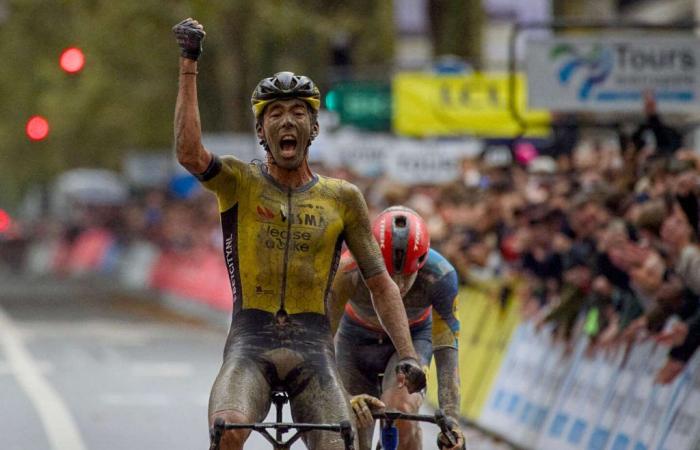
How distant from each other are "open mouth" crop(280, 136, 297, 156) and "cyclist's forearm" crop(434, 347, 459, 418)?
1.71m

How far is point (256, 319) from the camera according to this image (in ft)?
28.9

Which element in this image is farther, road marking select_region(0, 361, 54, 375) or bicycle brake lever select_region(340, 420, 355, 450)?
road marking select_region(0, 361, 54, 375)

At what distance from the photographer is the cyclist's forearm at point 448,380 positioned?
392 inches

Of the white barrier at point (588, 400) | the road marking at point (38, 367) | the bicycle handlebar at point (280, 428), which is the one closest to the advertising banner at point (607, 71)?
the white barrier at point (588, 400)

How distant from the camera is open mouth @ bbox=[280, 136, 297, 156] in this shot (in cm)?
872

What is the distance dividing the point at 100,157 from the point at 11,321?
40901 millimetres

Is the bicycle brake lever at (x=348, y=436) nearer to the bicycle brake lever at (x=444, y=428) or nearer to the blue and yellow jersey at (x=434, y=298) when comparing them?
the bicycle brake lever at (x=444, y=428)

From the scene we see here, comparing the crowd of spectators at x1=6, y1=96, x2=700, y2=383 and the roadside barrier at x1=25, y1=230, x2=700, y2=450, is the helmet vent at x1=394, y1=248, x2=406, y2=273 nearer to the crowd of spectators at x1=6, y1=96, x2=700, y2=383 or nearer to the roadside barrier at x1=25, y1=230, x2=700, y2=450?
the crowd of spectators at x1=6, y1=96, x2=700, y2=383

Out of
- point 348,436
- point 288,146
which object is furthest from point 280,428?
point 288,146

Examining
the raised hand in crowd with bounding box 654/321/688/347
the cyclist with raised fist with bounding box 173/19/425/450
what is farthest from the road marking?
the cyclist with raised fist with bounding box 173/19/425/450

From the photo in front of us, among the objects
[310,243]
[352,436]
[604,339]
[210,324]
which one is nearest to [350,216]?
[310,243]

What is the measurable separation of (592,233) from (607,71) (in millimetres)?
3538

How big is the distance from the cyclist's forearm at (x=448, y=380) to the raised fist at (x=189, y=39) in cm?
231

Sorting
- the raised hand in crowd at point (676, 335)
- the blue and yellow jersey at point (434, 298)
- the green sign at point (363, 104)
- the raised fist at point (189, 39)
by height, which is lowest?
the raised hand in crowd at point (676, 335)
